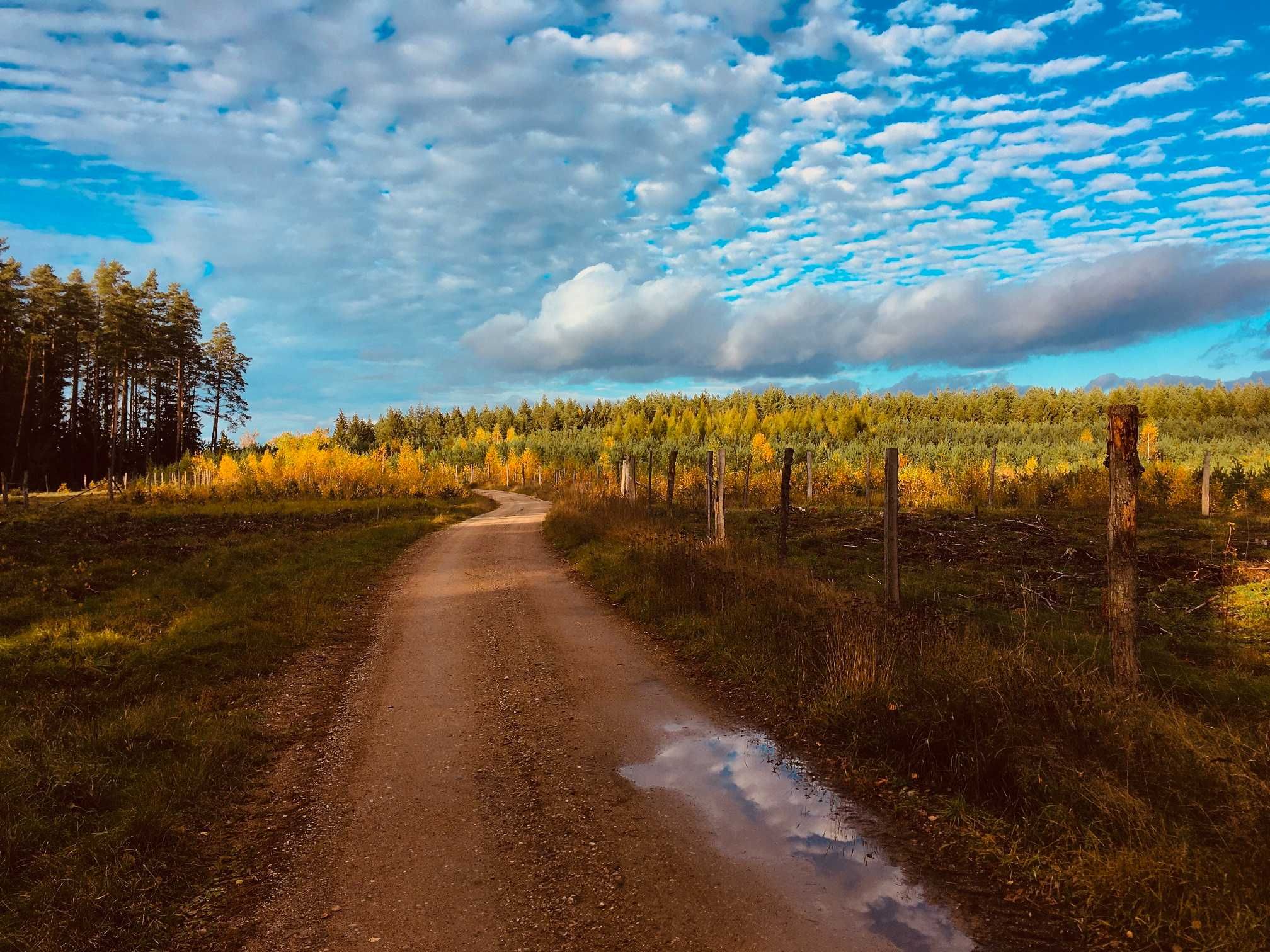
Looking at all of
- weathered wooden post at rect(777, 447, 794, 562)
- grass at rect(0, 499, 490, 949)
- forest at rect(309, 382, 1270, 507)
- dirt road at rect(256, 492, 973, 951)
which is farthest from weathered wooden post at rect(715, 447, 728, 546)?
forest at rect(309, 382, 1270, 507)

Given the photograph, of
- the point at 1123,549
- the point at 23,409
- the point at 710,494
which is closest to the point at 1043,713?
the point at 1123,549

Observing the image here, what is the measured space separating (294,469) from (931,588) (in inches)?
1389

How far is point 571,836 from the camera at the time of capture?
437 centimetres

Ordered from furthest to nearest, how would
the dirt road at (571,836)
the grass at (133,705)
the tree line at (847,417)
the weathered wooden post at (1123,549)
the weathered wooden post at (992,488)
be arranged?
1. the tree line at (847,417)
2. the weathered wooden post at (992,488)
3. the weathered wooden post at (1123,549)
4. the grass at (133,705)
5. the dirt road at (571,836)

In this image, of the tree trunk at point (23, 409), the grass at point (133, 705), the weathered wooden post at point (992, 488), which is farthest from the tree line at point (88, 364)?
the weathered wooden post at point (992, 488)

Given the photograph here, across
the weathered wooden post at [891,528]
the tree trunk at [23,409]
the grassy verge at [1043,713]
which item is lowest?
the grassy verge at [1043,713]

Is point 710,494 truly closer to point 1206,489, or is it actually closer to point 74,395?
point 1206,489

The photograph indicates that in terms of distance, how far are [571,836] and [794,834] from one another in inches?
59.1

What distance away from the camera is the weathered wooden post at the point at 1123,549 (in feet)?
17.6

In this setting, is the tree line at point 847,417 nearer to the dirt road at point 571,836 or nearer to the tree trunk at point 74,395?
the tree trunk at point 74,395

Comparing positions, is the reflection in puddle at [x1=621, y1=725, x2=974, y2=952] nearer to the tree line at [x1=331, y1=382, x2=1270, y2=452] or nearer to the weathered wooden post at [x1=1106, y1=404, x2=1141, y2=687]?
the weathered wooden post at [x1=1106, y1=404, x2=1141, y2=687]

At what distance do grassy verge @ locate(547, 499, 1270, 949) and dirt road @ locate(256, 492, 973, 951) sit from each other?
2.53 ft

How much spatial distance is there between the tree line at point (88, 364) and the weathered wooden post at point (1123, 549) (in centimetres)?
4932

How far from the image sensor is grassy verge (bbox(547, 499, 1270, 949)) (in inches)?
137
